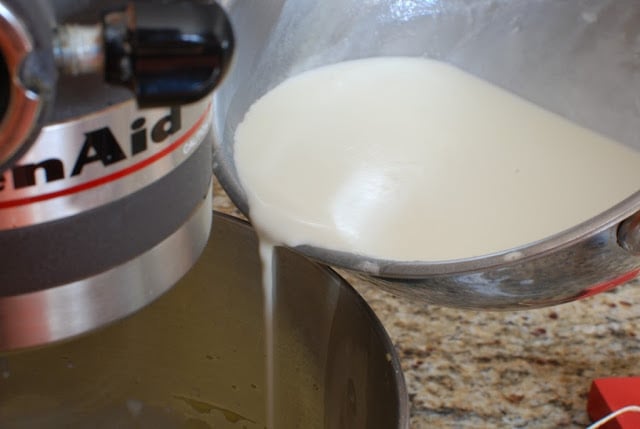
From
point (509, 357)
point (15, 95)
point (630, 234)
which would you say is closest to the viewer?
point (15, 95)

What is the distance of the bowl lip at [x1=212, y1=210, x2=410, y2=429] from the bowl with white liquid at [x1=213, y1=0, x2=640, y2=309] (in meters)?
0.02

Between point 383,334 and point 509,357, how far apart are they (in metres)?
0.15

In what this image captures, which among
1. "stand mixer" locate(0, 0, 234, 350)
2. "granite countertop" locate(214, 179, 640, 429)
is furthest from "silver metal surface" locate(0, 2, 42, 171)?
"granite countertop" locate(214, 179, 640, 429)

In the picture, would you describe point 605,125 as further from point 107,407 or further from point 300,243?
point 107,407

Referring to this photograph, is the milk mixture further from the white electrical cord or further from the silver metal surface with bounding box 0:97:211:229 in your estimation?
the silver metal surface with bounding box 0:97:211:229

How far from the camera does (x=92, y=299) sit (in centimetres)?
32

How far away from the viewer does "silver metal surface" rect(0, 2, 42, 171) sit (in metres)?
0.25

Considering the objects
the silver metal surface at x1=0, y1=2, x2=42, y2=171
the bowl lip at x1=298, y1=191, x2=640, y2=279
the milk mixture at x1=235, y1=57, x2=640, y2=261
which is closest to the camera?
the silver metal surface at x1=0, y1=2, x2=42, y2=171

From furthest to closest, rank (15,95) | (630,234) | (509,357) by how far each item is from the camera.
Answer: (509,357) < (630,234) < (15,95)

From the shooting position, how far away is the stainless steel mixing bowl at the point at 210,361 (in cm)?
60

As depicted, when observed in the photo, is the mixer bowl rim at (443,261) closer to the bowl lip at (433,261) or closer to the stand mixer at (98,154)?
the bowl lip at (433,261)

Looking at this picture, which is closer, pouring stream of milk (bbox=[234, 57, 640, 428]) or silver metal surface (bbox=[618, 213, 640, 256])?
silver metal surface (bbox=[618, 213, 640, 256])

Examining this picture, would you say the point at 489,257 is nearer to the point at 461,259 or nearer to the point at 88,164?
the point at 461,259

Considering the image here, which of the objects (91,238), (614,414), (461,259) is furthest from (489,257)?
(91,238)
